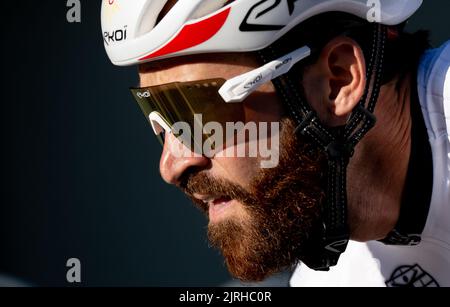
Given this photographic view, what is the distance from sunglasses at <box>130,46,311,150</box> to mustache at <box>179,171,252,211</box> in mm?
84

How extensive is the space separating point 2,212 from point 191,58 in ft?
7.27

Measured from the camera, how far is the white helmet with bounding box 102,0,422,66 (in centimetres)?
A: 179

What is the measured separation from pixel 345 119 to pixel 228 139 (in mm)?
327

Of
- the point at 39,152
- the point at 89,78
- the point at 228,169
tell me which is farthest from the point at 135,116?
the point at 228,169

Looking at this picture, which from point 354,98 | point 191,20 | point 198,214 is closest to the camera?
point 191,20

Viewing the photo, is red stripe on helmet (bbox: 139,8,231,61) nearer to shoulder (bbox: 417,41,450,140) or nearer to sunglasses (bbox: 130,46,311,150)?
sunglasses (bbox: 130,46,311,150)

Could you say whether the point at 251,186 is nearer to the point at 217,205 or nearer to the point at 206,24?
the point at 217,205

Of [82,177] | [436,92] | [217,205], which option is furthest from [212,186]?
[82,177]

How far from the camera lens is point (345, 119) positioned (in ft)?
6.39

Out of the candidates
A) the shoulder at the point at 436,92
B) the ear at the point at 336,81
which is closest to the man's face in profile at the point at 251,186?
the ear at the point at 336,81

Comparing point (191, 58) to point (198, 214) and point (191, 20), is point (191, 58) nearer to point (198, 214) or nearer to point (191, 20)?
point (191, 20)

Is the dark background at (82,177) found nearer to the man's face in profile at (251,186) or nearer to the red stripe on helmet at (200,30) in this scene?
the man's face in profile at (251,186)

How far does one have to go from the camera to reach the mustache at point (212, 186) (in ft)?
6.24
